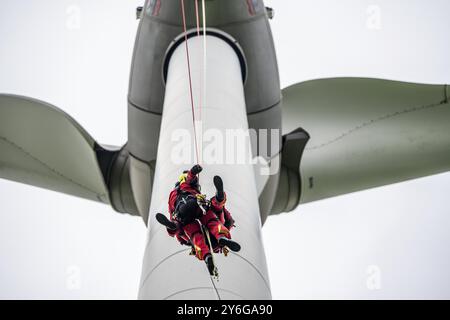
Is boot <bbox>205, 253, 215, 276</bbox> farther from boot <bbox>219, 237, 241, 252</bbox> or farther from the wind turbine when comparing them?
boot <bbox>219, 237, 241, 252</bbox>

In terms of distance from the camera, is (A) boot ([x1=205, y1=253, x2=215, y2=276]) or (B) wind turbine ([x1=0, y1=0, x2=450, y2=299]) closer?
(A) boot ([x1=205, y1=253, x2=215, y2=276])

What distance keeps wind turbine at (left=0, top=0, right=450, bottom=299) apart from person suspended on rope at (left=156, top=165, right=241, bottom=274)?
13 cm

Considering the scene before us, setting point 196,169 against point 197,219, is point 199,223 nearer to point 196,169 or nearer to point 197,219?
point 197,219

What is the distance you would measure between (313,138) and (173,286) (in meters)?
6.66

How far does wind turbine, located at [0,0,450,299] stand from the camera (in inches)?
229

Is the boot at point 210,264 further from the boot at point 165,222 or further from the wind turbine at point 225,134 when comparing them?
the boot at point 165,222

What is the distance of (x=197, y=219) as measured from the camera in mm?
5227

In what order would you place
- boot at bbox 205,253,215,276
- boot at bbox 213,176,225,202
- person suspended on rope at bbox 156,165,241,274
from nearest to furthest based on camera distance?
boot at bbox 205,253,215,276 → person suspended on rope at bbox 156,165,241,274 → boot at bbox 213,176,225,202

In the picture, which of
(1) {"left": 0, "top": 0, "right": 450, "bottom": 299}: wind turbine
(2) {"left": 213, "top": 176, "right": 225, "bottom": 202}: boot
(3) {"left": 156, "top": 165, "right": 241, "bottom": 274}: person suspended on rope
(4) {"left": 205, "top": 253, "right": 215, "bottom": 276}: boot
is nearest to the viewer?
(4) {"left": 205, "top": 253, "right": 215, "bottom": 276}: boot

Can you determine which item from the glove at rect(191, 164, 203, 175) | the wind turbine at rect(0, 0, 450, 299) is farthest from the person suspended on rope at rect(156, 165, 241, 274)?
the wind turbine at rect(0, 0, 450, 299)

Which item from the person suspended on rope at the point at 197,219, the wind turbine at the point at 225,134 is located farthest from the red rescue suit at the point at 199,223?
the wind turbine at the point at 225,134

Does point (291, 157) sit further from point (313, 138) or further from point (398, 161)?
point (398, 161)

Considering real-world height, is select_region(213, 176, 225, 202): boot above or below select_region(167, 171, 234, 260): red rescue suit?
above

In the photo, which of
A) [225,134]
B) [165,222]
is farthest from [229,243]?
[225,134]
